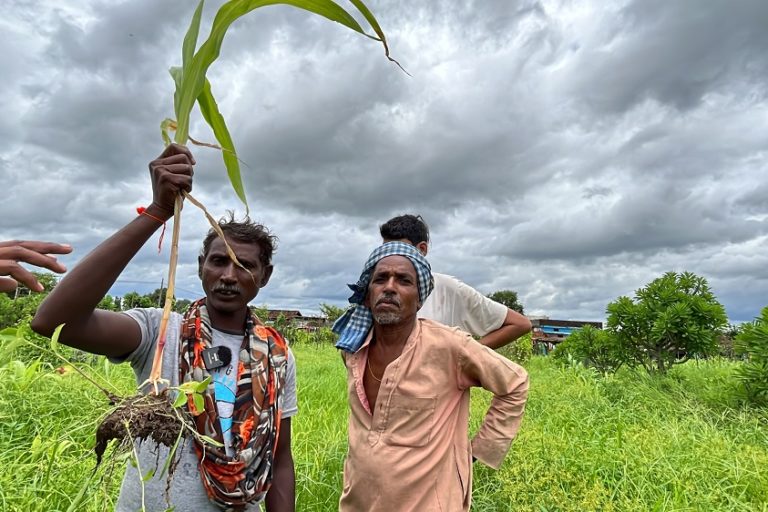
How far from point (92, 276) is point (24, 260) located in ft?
0.47

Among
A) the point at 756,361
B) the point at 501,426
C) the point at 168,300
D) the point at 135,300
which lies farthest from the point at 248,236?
the point at 135,300

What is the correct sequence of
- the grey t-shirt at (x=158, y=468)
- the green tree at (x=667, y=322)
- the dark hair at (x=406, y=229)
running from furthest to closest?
the green tree at (x=667, y=322) → the dark hair at (x=406, y=229) → the grey t-shirt at (x=158, y=468)

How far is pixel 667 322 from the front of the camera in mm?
6465

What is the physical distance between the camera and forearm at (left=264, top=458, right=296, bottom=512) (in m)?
1.68

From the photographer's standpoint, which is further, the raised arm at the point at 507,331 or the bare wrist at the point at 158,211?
the raised arm at the point at 507,331

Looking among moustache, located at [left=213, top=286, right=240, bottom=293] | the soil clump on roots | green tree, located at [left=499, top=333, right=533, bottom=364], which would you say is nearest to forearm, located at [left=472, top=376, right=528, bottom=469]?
moustache, located at [left=213, top=286, right=240, bottom=293]

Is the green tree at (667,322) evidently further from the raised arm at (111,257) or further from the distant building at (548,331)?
the distant building at (548,331)

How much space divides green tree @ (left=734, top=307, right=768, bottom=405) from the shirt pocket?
5.03m

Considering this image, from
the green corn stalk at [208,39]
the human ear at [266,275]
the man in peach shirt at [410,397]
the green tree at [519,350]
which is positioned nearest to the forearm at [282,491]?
the man in peach shirt at [410,397]

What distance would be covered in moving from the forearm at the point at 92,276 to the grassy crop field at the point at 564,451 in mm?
864

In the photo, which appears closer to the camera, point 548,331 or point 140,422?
point 140,422

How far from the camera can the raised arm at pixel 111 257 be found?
1.19 metres

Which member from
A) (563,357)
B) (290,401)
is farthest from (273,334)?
(563,357)

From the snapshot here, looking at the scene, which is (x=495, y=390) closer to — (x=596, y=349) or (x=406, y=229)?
(x=406, y=229)
